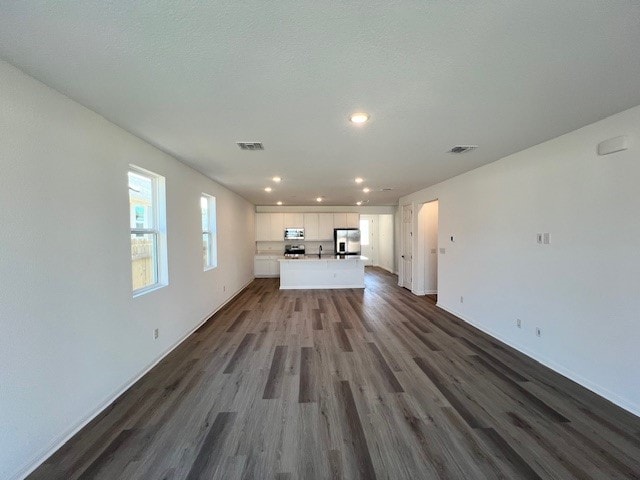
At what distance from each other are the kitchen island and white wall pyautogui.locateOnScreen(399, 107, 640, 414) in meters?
3.57

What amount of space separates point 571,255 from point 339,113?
2.80m

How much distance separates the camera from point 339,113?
7.36 ft

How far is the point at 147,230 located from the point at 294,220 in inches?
249

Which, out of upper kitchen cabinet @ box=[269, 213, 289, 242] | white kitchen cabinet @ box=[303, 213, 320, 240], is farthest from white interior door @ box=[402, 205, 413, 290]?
upper kitchen cabinet @ box=[269, 213, 289, 242]

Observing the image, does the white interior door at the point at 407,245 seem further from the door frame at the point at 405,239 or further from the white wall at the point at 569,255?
the white wall at the point at 569,255

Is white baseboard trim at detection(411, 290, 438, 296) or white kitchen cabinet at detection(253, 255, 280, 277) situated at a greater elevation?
white kitchen cabinet at detection(253, 255, 280, 277)

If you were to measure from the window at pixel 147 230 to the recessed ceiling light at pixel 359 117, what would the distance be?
2323 millimetres

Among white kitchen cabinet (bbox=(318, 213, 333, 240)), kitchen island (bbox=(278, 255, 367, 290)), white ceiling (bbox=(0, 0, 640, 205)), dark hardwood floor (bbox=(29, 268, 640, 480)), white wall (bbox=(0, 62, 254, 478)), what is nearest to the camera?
white ceiling (bbox=(0, 0, 640, 205))

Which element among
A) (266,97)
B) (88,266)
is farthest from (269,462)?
(266,97)

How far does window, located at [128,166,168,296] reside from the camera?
9.63ft

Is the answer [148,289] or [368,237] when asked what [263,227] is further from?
[148,289]

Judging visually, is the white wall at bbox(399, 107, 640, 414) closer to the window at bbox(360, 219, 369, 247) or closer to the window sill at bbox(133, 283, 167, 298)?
the window sill at bbox(133, 283, 167, 298)

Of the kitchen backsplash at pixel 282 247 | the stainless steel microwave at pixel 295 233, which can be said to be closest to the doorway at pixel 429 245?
the kitchen backsplash at pixel 282 247

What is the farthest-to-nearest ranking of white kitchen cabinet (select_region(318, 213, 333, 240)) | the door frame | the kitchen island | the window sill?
1. white kitchen cabinet (select_region(318, 213, 333, 240))
2. the kitchen island
3. the door frame
4. the window sill
